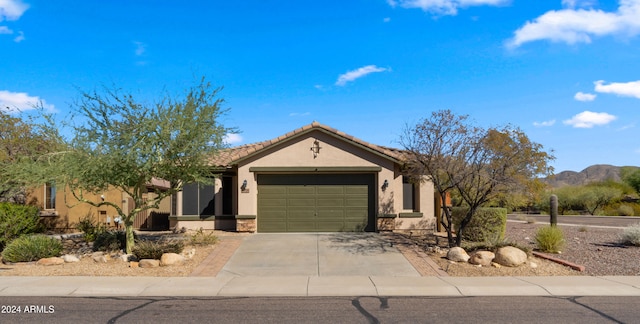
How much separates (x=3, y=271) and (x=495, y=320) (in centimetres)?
→ 1203

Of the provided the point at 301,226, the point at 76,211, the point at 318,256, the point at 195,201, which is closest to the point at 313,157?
the point at 301,226

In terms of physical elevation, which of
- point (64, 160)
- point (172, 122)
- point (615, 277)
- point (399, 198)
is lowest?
point (615, 277)

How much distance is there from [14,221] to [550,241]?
1761 cm

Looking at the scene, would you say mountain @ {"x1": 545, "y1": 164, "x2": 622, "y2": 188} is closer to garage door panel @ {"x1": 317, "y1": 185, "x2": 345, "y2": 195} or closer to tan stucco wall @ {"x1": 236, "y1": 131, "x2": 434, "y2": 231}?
tan stucco wall @ {"x1": 236, "y1": 131, "x2": 434, "y2": 231}

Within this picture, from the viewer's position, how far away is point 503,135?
16297 mm

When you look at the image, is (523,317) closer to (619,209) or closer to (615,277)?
(615,277)

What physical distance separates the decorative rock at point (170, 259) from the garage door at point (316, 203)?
19.4 ft

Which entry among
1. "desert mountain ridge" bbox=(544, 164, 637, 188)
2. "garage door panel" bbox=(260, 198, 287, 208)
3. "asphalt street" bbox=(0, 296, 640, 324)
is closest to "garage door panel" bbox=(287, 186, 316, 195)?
"garage door panel" bbox=(260, 198, 287, 208)

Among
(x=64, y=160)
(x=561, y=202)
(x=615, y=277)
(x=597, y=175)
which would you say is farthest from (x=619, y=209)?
(x=597, y=175)

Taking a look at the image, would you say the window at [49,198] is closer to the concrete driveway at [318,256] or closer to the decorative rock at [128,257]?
the decorative rock at [128,257]

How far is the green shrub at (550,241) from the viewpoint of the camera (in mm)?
15635

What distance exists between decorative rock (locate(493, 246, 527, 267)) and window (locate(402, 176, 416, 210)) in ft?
20.6

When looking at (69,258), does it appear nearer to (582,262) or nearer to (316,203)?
(316,203)

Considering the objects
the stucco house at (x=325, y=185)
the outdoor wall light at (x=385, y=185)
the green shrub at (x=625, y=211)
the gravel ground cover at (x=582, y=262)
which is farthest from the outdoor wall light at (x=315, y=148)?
the green shrub at (x=625, y=211)
